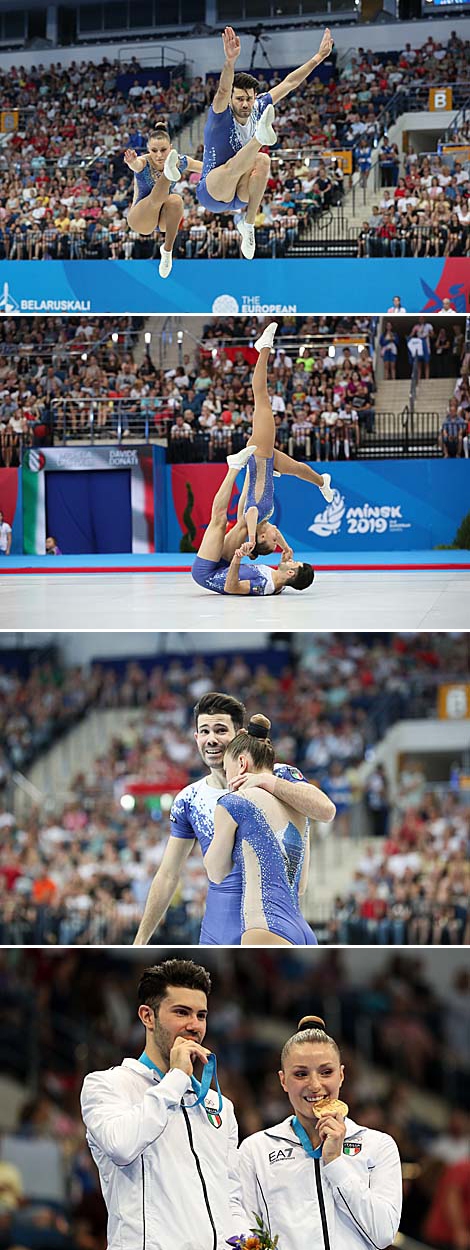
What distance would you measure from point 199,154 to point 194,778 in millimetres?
14893

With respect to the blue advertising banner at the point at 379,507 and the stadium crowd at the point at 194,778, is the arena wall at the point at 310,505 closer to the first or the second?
the blue advertising banner at the point at 379,507

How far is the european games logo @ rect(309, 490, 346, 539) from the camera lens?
756 inches

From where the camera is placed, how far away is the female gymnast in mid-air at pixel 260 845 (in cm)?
431

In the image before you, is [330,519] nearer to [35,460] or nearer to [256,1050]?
[35,460]

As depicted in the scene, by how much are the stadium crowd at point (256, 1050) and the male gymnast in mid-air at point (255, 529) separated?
10.5ft

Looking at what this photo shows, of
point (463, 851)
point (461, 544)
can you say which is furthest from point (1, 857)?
point (461, 544)

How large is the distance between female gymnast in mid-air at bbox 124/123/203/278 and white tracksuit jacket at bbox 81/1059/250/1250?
6.56 metres

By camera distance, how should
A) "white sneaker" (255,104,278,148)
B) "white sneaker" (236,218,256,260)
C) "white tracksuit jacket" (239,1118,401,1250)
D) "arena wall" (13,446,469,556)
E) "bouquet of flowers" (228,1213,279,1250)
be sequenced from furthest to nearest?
"arena wall" (13,446,469,556)
"white sneaker" (236,218,256,260)
"white sneaker" (255,104,278,148)
"white tracksuit jacket" (239,1118,401,1250)
"bouquet of flowers" (228,1213,279,1250)

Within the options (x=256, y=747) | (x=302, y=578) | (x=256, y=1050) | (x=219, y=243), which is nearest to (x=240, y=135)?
(x=302, y=578)

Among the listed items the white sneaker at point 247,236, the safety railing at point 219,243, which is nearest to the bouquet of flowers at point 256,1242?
the white sneaker at point 247,236

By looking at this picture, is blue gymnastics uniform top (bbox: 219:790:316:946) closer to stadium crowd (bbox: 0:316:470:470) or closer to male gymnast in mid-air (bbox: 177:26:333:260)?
male gymnast in mid-air (bbox: 177:26:333:260)

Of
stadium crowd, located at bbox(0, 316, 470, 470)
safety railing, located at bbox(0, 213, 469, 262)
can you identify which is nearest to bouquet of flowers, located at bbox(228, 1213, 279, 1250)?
stadium crowd, located at bbox(0, 316, 470, 470)

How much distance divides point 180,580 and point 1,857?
3.54 meters

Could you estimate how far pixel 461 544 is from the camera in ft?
62.2
